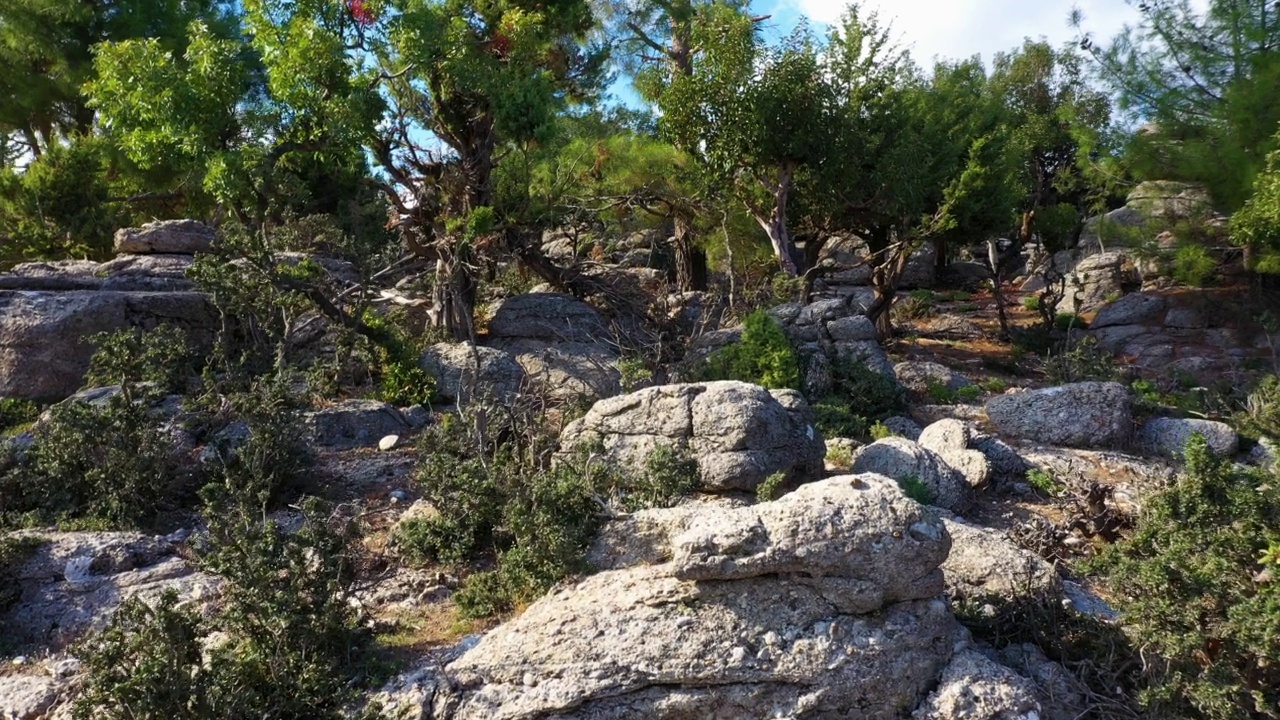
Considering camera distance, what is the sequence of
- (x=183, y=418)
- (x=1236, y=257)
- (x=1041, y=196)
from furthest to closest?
(x=1041, y=196), (x=1236, y=257), (x=183, y=418)

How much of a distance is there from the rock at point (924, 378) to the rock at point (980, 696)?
801 cm

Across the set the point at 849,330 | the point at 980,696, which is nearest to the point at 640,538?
the point at 980,696

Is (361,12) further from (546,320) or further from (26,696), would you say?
(26,696)

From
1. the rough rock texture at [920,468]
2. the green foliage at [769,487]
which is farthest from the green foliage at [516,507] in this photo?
the rough rock texture at [920,468]

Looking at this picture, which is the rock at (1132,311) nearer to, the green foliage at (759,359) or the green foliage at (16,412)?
the green foliage at (759,359)

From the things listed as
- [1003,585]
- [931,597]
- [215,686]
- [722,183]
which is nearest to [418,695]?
[215,686]

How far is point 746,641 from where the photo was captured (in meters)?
5.53

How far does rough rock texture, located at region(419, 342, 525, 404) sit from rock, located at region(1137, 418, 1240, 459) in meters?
7.31

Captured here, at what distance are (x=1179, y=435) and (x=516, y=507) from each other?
26.9ft

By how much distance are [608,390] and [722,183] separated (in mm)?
5865

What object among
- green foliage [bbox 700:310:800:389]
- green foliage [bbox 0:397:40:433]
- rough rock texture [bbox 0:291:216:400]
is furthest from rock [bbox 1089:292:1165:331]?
green foliage [bbox 0:397:40:433]

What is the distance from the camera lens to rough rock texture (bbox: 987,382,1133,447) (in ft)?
34.9

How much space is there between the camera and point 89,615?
6.55 metres

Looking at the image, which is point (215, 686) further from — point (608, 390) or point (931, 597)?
point (608, 390)
